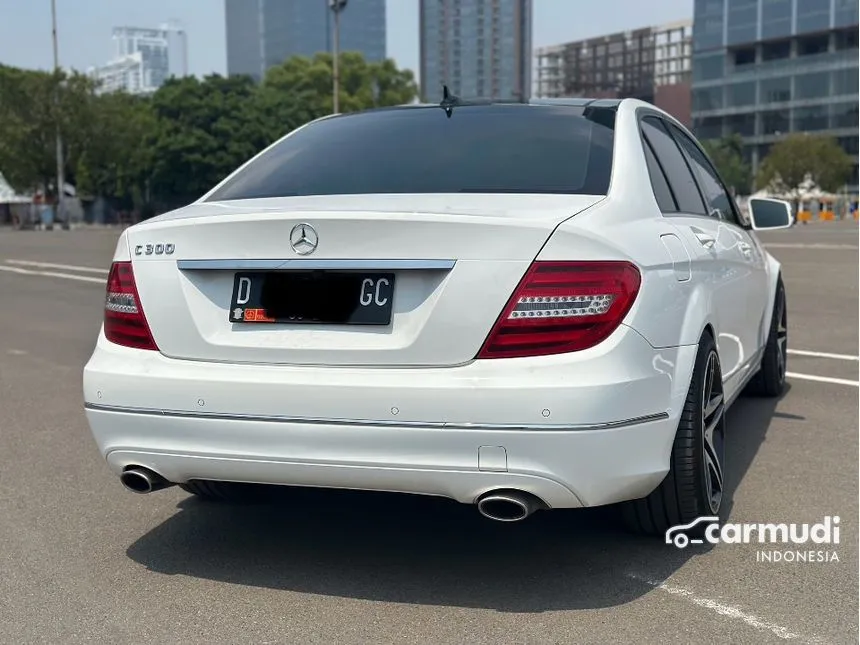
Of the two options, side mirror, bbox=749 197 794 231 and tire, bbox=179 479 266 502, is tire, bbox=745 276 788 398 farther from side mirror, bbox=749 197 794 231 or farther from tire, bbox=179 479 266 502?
tire, bbox=179 479 266 502

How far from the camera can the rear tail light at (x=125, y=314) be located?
A: 11.1ft

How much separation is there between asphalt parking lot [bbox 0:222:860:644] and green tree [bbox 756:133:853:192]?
307ft

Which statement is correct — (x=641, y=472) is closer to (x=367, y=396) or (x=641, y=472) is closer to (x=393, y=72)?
(x=367, y=396)

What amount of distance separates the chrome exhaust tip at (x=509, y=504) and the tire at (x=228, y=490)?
1303 mm

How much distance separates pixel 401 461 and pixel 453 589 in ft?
1.78

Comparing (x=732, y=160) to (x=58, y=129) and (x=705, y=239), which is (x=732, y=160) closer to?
(x=58, y=129)

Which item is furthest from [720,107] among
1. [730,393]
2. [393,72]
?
[730,393]

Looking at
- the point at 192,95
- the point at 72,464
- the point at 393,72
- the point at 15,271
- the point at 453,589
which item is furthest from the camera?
the point at 393,72

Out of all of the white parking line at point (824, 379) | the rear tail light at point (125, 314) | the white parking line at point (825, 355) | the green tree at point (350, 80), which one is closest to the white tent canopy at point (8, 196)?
the green tree at point (350, 80)

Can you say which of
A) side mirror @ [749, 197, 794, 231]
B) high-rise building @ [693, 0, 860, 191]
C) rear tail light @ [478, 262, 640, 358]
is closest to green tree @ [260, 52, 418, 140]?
high-rise building @ [693, 0, 860, 191]

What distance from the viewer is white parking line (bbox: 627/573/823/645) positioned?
2.98 m

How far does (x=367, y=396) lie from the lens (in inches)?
120

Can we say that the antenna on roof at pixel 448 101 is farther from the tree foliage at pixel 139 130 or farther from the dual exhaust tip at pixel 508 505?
the tree foliage at pixel 139 130

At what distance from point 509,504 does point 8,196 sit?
272 feet
